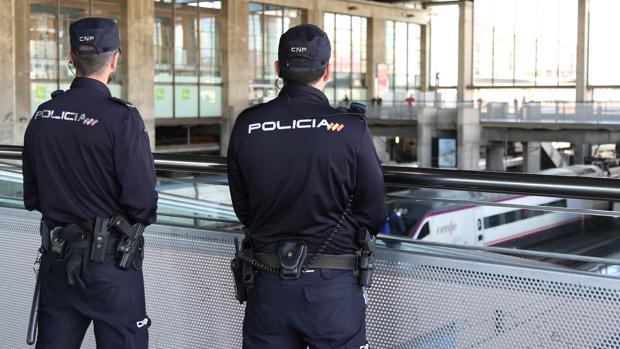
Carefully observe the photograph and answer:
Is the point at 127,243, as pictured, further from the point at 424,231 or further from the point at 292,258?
the point at 424,231

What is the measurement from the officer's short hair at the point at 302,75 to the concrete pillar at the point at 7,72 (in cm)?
Result: 3100

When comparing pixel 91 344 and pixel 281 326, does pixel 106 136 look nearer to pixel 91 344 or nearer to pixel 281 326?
pixel 281 326

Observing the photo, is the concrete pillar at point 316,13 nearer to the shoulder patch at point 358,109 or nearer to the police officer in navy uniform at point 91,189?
the police officer in navy uniform at point 91,189

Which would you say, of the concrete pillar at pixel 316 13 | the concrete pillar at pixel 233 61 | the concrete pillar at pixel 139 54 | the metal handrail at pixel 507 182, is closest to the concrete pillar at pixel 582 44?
the concrete pillar at pixel 316 13

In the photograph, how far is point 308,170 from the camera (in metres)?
3.09

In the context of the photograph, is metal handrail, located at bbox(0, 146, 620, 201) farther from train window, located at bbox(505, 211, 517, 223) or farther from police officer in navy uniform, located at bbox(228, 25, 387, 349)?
train window, located at bbox(505, 211, 517, 223)

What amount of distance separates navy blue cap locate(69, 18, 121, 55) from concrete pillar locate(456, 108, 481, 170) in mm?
39602

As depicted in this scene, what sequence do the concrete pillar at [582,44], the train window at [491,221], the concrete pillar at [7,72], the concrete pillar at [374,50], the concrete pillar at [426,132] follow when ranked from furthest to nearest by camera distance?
1. the concrete pillar at [374,50]
2. the concrete pillar at [582,44]
3. the concrete pillar at [426,132]
4. the concrete pillar at [7,72]
5. the train window at [491,221]

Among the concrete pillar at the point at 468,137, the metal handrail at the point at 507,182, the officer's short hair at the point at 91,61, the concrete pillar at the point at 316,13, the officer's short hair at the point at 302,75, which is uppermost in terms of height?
the concrete pillar at the point at 316,13

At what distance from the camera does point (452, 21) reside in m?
60.4

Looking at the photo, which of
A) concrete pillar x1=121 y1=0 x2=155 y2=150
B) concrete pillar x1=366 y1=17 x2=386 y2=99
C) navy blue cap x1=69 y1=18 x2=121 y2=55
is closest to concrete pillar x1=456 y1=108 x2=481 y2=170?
concrete pillar x1=366 y1=17 x2=386 y2=99

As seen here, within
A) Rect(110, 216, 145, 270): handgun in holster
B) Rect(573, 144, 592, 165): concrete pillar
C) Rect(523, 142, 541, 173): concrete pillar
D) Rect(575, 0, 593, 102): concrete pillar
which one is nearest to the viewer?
Rect(110, 216, 145, 270): handgun in holster

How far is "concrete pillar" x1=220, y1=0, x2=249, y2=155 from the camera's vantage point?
43.0 meters

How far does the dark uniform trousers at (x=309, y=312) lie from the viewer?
120 inches
